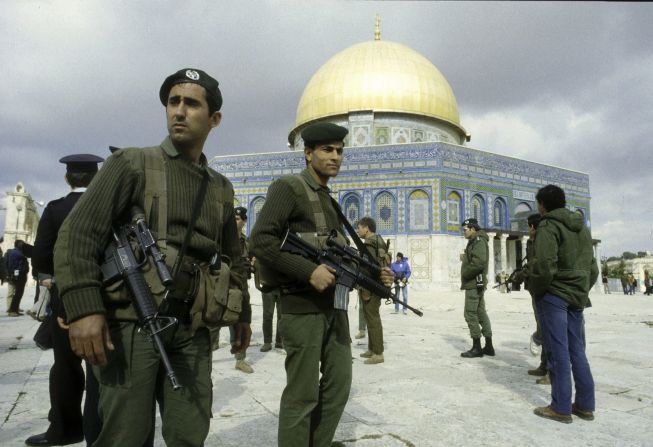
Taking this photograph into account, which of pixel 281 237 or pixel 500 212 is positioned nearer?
pixel 281 237

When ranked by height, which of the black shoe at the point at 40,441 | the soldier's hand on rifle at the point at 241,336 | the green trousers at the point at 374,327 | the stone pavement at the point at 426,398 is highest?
the soldier's hand on rifle at the point at 241,336

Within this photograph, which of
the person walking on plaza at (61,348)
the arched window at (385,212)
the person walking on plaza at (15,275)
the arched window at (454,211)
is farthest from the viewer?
the arched window at (385,212)

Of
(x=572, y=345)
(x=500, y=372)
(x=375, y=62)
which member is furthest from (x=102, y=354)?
(x=375, y=62)

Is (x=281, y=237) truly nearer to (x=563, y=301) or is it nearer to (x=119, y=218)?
(x=119, y=218)

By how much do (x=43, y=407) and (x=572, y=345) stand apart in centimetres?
374

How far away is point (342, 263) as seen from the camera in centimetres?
247

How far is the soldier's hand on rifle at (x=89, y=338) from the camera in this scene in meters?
1.46

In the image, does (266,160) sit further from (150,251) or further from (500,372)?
(150,251)

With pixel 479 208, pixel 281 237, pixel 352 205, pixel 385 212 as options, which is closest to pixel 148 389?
pixel 281 237

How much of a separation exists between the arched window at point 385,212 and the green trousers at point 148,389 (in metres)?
22.8

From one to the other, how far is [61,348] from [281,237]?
151 centimetres

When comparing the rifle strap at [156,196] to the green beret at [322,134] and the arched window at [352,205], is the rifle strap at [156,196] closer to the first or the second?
the green beret at [322,134]

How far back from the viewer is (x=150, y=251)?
5.43 feet

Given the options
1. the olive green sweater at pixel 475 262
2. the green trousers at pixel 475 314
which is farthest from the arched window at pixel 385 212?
the green trousers at pixel 475 314
